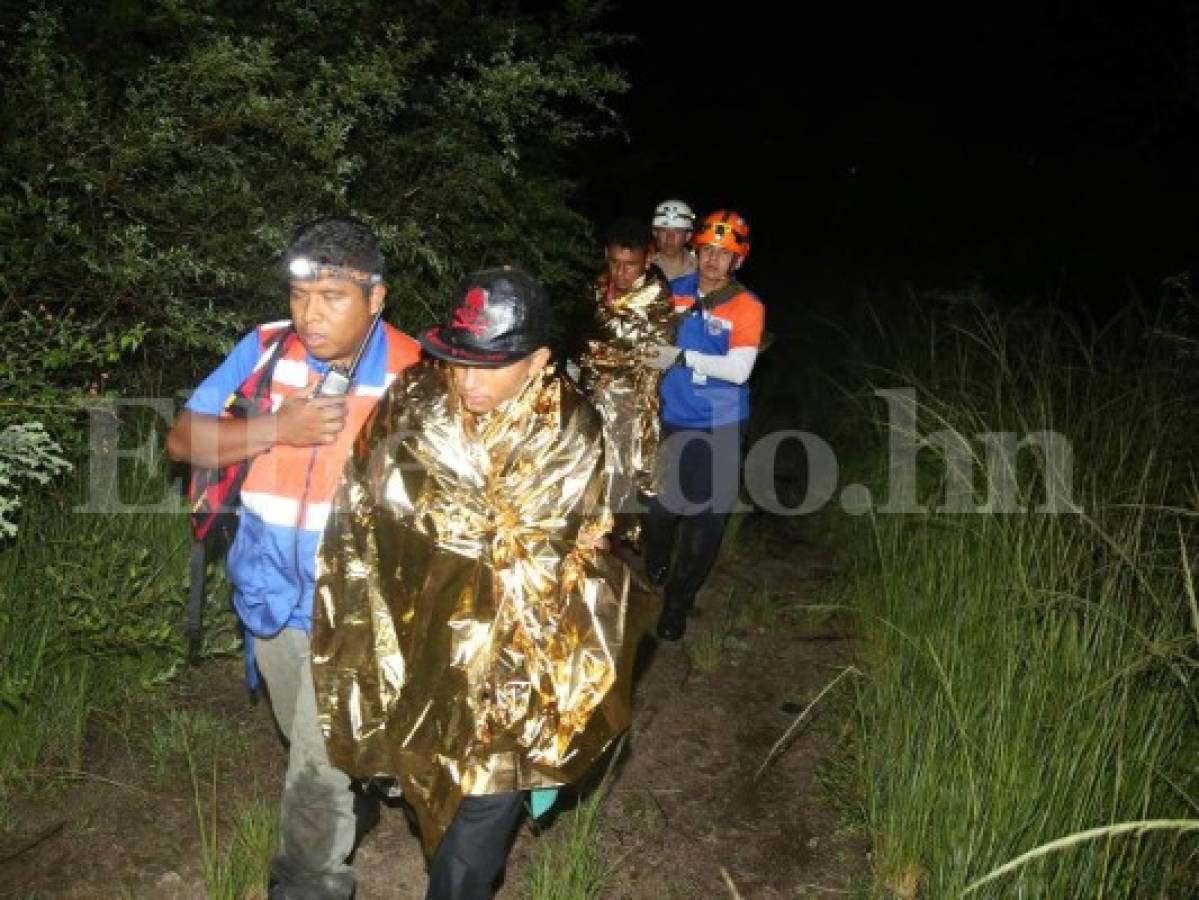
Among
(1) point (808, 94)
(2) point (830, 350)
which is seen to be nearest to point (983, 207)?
(1) point (808, 94)

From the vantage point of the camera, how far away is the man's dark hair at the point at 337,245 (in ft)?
8.93

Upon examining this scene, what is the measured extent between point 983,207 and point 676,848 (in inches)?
652

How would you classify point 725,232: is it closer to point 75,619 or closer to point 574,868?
point 574,868

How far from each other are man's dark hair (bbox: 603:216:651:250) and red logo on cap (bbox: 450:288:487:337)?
2.82 meters

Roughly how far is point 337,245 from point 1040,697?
7.77ft

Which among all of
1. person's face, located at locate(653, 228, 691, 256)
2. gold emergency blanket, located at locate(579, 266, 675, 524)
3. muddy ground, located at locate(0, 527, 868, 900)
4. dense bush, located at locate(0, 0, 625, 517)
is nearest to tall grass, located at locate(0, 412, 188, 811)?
muddy ground, located at locate(0, 527, 868, 900)

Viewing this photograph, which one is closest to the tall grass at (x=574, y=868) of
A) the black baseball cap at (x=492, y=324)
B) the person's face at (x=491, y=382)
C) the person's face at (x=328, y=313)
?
the person's face at (x=491, y=382)

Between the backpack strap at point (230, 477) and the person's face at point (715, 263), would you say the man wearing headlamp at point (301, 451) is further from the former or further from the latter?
the person's face at point (715, 263)

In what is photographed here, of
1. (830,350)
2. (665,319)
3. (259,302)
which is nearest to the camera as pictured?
(259,302)

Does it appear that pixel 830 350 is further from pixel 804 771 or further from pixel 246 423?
pixel 246 423

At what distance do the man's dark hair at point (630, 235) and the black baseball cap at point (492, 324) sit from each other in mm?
2756

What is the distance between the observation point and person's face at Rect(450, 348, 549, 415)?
2521mm

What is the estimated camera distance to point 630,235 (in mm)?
5258

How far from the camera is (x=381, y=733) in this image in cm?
263
